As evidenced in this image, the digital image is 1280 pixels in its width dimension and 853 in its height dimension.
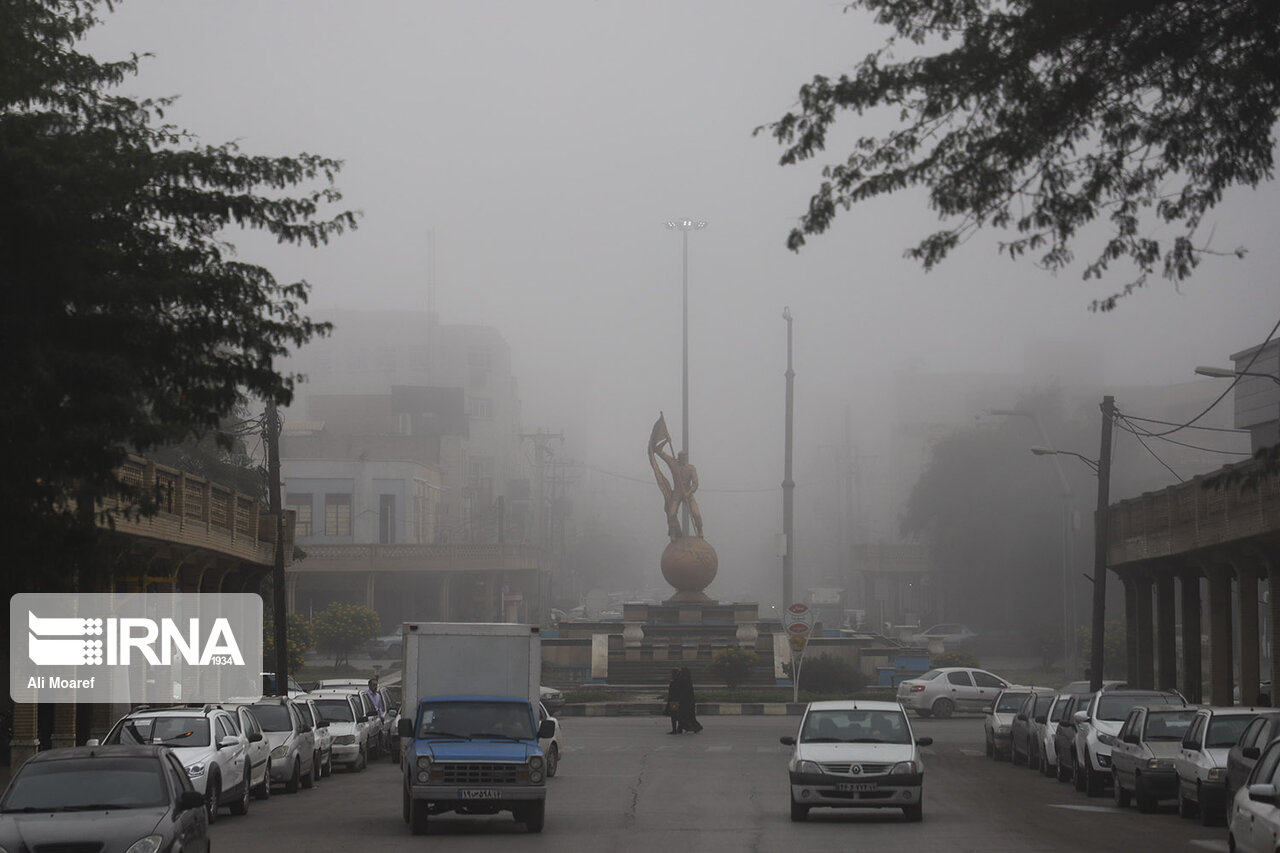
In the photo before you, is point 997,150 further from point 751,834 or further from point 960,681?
point 960,681

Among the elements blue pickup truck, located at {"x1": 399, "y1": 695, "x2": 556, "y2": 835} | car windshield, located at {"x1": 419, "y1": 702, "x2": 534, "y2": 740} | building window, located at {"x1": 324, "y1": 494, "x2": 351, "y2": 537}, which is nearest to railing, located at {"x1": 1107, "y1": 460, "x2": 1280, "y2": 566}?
car windshield, located at {"x1": 419, "y1": 702, "x2": 534, "y2": 740}

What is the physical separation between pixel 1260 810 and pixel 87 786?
9390 mm

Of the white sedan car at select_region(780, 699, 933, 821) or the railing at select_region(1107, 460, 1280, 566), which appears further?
the railing at select_region(1107, 460, 1280, 566)

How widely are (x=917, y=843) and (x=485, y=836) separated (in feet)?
15.4

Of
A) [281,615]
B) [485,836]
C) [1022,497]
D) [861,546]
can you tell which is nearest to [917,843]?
[485,836]

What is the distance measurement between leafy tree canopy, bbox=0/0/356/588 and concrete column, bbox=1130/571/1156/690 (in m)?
32.2

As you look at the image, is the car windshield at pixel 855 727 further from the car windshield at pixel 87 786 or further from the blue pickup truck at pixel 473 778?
the car windshield at pixel 87 786

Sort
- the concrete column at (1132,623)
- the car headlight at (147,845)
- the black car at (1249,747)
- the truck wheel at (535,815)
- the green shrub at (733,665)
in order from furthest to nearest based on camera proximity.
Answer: the green shrub at (733,665)
the concrete column at (1132,623)
the truck wheel at (535,815)
the black car at (1249,747)
the car headlight at (147,845)

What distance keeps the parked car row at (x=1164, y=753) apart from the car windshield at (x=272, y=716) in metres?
12.0

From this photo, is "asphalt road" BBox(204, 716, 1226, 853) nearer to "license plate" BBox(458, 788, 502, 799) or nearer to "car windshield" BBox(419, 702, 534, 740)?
"license plate" BBox(458, 788, 502, 799)

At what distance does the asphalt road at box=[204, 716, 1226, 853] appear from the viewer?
16.9 meters

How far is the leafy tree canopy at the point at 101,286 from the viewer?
42.8 ft

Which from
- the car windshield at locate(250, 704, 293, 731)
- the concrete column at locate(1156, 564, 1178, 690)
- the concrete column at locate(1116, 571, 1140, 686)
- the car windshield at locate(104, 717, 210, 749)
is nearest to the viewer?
the car windshield at locate(104, 717, 210, 749)

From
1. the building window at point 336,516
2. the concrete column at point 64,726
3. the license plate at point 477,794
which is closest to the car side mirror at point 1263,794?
the license plate at point 477,794
